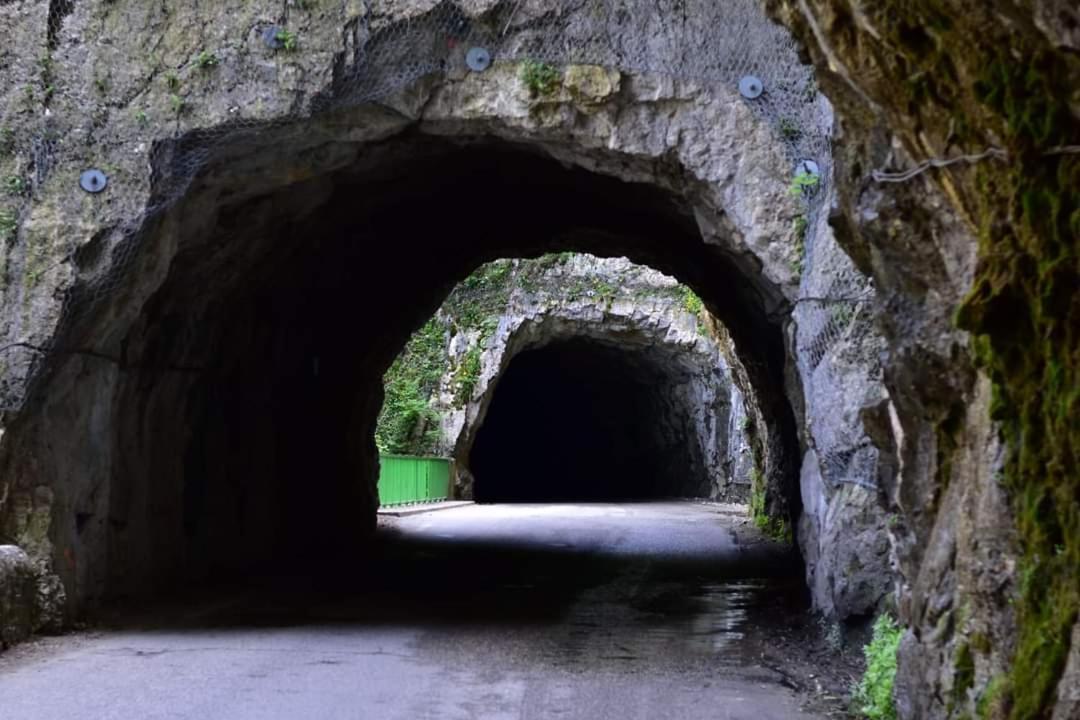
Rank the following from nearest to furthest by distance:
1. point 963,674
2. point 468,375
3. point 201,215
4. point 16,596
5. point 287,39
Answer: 1. point 963,674
2. point 16,596
3. point 287,39
4. point 201,215
5. point 468,375

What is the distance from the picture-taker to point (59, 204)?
30.3 ft

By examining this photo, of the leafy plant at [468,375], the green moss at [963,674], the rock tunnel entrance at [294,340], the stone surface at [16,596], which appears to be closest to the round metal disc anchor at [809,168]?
the rock tunnel entrance at [294,340]

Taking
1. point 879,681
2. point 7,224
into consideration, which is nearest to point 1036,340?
point 879,681

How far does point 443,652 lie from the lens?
8.66 m

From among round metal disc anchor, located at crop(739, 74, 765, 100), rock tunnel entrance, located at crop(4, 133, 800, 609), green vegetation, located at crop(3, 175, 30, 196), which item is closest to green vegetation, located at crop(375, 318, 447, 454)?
rock tunnel entrance, located at crop(4, 133, 800, 609)

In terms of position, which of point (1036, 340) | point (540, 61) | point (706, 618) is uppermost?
point (540, 61)

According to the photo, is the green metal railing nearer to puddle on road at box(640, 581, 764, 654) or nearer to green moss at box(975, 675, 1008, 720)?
puddle on road at box(640, 581, 764, 654)

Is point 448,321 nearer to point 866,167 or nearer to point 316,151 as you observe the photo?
point 316,151

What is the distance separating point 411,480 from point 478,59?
17.5 metres

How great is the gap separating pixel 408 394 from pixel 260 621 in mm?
20624

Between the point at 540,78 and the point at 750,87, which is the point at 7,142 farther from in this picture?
the point at 750,87

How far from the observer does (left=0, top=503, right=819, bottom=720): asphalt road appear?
6.96 m

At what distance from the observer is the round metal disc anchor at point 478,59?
9.48 metres

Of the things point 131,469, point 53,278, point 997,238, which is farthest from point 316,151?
point 997,238
